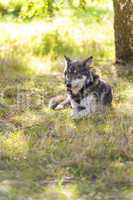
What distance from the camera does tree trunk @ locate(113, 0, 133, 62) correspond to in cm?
1424

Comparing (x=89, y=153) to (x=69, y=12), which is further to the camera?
(x=69, y=12)

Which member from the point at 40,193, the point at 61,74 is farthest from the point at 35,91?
the point at 40,193

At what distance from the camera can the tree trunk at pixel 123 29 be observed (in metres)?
14.2

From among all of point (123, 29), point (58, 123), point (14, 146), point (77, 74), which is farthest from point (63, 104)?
point (123, 29)

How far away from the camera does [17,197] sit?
7.18 metres

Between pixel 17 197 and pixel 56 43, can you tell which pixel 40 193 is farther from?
pixel 56 43

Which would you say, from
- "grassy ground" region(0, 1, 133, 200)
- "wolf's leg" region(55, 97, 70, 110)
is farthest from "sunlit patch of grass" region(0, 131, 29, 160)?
"wolf's leg" region(55, 97, 70, 110)

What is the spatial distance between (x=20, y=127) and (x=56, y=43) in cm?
599

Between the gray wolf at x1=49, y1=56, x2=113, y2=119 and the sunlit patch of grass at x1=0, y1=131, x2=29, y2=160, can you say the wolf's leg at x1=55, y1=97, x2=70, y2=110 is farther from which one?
the sunlit patch of grass at x1=0, y1=131, x2=29, y2=160

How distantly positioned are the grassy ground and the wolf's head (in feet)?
1.96

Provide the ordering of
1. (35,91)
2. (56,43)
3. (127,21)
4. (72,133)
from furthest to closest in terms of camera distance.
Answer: (56,43), (127,21), (35,91), (72,133)

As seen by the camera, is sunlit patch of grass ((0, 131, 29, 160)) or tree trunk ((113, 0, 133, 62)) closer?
sunlit patch of grass ((0, 131, 29, 160))

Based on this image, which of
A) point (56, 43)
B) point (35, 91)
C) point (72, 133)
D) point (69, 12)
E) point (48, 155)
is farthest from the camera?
point (69, 12)

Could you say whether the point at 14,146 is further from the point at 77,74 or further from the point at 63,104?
the point at 63,104
